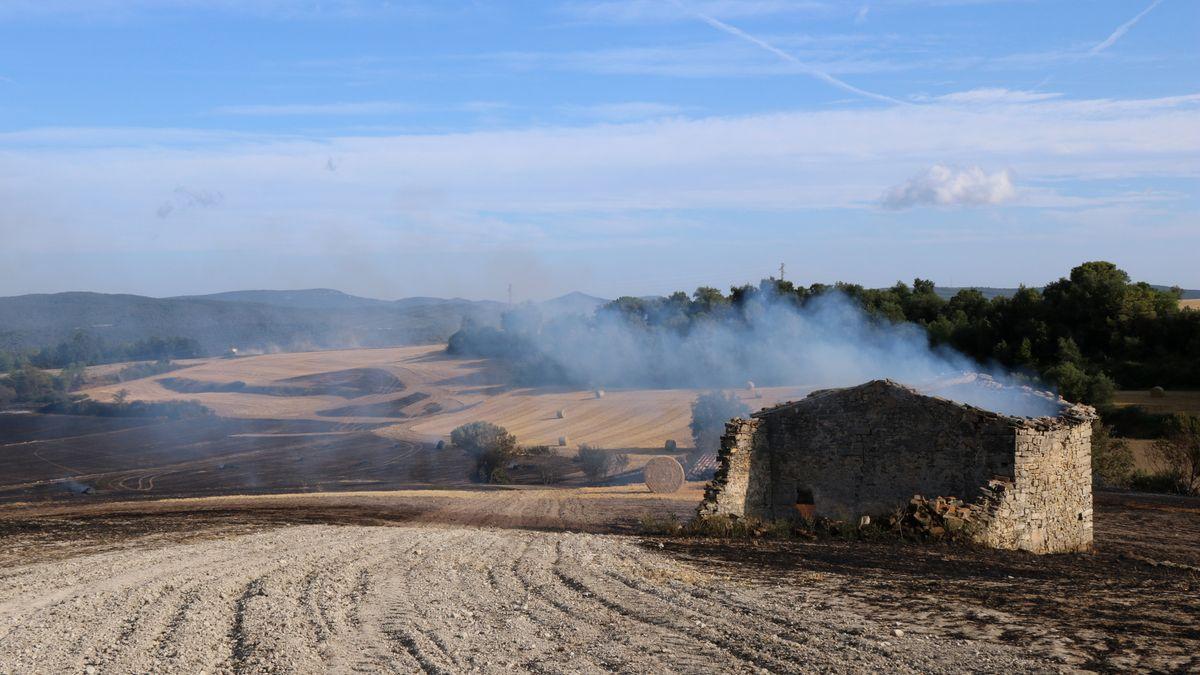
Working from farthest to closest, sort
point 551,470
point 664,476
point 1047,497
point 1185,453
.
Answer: point 551,470, point 1185,453, point 664,476, point 1047,497

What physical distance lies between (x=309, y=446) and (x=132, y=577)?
4243 centimetres

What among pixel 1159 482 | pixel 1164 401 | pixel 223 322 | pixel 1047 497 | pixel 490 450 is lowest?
pixel 1159 482

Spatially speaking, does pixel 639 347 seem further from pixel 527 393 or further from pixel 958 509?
pixel 958 509

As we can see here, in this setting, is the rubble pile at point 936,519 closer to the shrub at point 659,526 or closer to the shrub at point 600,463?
the shrub at point 659,526

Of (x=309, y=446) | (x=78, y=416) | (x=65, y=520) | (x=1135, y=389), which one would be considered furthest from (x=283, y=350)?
(x=65, y=520)

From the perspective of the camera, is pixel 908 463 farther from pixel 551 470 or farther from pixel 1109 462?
pixel 551 470

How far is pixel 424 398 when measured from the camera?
70000mm

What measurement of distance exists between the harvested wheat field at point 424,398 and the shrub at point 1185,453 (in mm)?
19223

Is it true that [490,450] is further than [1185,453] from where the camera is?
Yes

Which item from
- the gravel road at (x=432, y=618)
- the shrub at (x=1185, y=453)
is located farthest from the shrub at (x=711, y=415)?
the gravel road at (x=432, y=618)

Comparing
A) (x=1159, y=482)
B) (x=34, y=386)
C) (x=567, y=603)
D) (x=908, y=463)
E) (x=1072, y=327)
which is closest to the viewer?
(x=567, y=603)

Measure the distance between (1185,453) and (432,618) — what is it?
81.0 feet

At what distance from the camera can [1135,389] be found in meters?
44.5

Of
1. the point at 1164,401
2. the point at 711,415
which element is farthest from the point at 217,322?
the point at 1164,401
